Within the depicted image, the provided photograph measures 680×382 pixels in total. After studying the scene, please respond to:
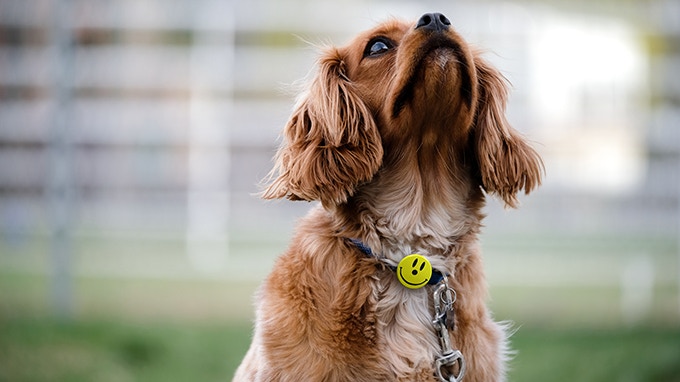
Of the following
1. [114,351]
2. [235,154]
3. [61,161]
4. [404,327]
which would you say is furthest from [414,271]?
[235,154]

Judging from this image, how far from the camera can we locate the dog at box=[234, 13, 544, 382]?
10.5 feet

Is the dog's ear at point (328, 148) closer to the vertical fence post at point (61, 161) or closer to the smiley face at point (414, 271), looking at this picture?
the smiley face at point (414, 271)

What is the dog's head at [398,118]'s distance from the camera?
3.33 metres

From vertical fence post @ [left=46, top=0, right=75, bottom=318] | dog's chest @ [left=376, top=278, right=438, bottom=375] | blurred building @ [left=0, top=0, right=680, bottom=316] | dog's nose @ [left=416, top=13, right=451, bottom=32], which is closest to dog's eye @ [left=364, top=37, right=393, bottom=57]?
dog's nose @ [left=416, top=13, right=451, bottom=32]

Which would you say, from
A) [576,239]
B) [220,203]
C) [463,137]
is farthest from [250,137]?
[463,137]

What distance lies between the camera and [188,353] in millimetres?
6418

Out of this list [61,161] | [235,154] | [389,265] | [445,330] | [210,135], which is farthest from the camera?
[235,154]

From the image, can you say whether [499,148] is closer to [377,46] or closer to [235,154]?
[377,46]

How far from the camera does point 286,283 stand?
334 centimetres

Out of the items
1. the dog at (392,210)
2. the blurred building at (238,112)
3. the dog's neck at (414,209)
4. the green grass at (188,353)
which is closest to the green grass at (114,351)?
the green grass at (188,353)

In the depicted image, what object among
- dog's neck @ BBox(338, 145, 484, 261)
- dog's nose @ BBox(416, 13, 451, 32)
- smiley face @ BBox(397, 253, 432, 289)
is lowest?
smiley face @ BBox(397, 253, 432, 289)

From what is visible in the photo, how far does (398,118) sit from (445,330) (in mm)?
835

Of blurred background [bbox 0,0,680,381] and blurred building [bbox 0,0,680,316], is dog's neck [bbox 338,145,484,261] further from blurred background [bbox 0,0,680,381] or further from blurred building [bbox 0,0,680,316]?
blurred building [bbox 0,0,680,316]

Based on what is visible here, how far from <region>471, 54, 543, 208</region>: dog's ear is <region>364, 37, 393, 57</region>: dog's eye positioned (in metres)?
0.45
